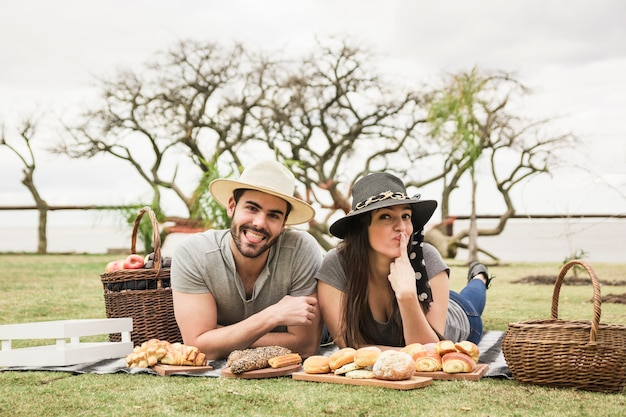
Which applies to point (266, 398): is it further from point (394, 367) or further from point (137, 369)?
point (137, 369)

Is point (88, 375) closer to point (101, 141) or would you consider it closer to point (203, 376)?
point (203, 376)

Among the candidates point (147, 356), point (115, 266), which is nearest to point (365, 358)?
point (147, 356)

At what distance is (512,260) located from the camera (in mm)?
14547

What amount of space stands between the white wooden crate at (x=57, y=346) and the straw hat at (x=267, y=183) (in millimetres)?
974

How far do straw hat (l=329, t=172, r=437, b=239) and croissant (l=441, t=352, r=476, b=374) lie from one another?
72 centimetres

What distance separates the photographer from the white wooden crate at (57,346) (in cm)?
365

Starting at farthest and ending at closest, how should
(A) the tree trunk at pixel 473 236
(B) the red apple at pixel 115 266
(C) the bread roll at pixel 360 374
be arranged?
(A) the tree trunk at pixel 473 236
(B) the red apple at pixel 115 266
(C) the bread roll at pixel 360 374

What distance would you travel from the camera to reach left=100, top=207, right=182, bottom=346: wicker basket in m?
4.05

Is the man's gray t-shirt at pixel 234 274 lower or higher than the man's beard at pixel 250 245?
lower

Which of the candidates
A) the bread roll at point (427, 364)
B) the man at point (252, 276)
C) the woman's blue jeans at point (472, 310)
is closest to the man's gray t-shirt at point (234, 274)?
the man at point (252, 276)

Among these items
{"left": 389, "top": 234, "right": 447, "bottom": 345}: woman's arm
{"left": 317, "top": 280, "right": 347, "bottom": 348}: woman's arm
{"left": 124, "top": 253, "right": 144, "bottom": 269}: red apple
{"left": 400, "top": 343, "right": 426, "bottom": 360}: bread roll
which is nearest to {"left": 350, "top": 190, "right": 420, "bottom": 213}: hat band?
{"left": 389, "top": 234, "right": 447, "bottom": 345}: woman's arm

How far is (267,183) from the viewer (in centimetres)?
355

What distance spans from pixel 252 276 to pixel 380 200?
2.57ft

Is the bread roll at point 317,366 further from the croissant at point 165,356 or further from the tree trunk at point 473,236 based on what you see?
the tree trunk at point 473,236
